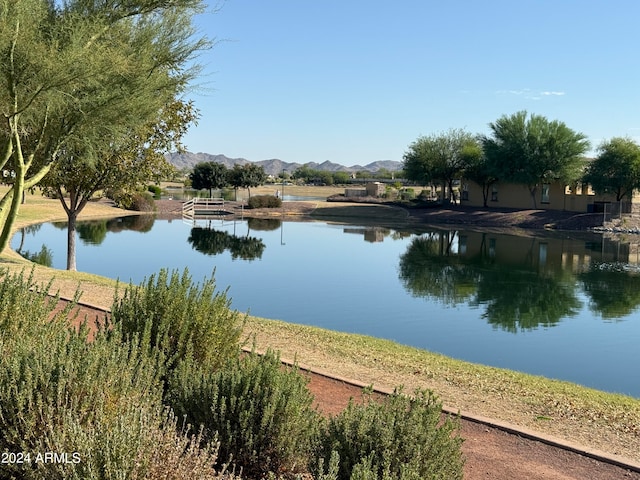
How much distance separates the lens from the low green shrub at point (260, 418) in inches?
202

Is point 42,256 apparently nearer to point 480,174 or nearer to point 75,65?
point 75,65

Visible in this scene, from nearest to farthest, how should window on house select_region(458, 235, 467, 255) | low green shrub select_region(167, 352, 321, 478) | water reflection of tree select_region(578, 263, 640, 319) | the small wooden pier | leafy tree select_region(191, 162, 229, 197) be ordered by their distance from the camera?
low green shrub select_region(167, 352, 321, 478) < water reflection of tree select_region(578, 263, 640, 319) < window on house select_region(458, 235, 467, 255) < the small wooden pier < leafy tree select_region(191, 162, 229, 197)

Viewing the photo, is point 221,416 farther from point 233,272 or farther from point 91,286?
point 233,272

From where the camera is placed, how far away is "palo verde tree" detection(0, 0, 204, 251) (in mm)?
9258

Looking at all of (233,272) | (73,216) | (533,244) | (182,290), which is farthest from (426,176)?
(182,290)

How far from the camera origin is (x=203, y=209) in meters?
69.6

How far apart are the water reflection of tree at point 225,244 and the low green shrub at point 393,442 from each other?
27886 mm

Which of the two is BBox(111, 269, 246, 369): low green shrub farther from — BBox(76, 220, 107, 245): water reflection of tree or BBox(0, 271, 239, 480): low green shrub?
BBox(76, 220, 107, 245): water reflection of tree

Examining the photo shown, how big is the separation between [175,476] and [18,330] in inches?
119

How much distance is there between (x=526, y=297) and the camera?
22.8 metres

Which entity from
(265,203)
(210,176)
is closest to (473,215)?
(265,203)

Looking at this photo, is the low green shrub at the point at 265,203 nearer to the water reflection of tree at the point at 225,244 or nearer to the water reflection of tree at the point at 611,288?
the water reflection of tree at the point at 225,244

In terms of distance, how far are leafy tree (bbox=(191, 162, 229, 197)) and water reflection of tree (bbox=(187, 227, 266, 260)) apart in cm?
3371

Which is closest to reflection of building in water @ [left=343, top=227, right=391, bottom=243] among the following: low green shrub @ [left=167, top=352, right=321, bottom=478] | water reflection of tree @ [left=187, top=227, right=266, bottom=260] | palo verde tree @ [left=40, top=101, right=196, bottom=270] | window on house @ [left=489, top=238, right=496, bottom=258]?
window on house @ [left=489, top=238, right=496, bottom=258]
